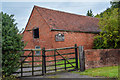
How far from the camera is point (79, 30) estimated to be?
19094mm

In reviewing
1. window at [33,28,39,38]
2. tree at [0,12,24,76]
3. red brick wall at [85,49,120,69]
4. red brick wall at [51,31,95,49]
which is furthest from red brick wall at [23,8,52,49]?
tree at [0,12,24,76]

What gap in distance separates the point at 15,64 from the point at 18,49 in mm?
741

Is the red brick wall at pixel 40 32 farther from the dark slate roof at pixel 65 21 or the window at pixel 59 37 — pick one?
the window at pixel 59 37

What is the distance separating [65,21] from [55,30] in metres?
3.36

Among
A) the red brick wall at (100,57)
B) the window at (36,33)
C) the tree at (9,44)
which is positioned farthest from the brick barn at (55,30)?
the tree at (9,44)

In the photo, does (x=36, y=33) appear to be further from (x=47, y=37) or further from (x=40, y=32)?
(x=47, y=37)

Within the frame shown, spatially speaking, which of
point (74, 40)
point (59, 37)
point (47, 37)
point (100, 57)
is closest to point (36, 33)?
point (47, 37)

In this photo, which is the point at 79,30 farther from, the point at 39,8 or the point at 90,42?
the point at 39,8

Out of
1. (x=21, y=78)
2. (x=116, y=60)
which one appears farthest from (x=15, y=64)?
(x=116, y=60)

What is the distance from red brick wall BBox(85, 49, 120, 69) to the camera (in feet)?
31.2

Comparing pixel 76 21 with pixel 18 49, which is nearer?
pixel 18 49

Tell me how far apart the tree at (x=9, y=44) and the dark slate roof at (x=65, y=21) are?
9.84m

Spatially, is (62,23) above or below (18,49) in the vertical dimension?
above

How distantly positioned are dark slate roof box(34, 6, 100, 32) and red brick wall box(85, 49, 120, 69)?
7953 millimetres
